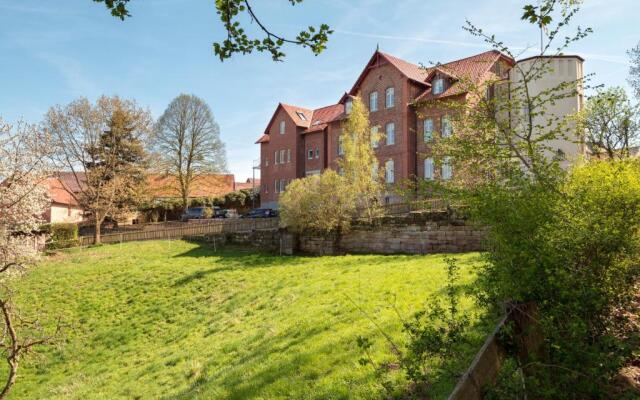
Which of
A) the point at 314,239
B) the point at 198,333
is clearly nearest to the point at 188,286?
the point at 198,333

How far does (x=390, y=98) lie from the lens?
34656 mm

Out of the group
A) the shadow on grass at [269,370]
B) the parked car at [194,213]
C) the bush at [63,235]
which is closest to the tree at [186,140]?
the parked car at [194,213]

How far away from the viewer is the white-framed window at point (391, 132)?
34.1 metres

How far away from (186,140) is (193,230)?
18000 millimetres

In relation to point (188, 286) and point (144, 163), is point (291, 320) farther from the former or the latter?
point (144, 163)

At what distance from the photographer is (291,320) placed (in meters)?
10.1

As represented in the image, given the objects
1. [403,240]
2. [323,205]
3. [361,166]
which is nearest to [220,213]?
[323,205]

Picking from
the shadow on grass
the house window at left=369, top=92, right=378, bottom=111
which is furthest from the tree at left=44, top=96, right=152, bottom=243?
the shadow on grass

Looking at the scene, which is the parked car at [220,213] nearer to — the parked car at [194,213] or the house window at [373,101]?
the parked car at [194,213]

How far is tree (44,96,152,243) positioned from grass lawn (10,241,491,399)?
12221mm

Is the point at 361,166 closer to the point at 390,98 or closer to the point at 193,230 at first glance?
the point at 390,98

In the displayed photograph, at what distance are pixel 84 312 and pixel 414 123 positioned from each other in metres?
25.8

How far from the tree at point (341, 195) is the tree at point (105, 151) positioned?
677 inches

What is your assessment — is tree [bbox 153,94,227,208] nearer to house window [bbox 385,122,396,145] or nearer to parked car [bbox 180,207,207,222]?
parked car [bbox 180,207,207,222]
